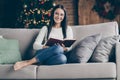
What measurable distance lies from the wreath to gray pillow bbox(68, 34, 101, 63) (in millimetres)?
3079

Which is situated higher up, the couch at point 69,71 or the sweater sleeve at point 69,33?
the sweater sleeve at point 69,33

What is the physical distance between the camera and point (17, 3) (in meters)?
6.65

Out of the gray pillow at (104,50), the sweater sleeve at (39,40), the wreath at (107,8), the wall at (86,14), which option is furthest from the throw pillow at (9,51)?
the wreath at (107,8)

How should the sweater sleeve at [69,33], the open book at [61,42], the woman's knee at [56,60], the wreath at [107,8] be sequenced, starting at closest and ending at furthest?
the woman's knee at [56,60] → the open book at [61,42] → the sweater sleeve at [69,33] → the wreath at [107,8]

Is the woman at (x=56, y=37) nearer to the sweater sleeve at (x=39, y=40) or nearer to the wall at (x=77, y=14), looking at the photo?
the sweater sleeve at (x=39, y=40)

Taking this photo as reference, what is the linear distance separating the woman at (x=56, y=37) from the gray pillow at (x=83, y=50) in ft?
0.40

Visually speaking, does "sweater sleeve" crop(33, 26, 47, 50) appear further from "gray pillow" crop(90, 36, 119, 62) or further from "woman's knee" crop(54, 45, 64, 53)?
"gray pillow" crop(90, 36, 119, 62)

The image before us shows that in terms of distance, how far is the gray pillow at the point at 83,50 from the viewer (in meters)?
2.99

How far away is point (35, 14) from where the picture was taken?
18.7 feet

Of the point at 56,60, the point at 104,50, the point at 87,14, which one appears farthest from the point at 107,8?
the point at 56,60

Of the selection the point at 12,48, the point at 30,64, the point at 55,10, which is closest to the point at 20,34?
the point at 12,48

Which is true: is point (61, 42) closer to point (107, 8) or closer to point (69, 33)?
point (69, 33)

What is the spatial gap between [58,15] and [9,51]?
0.75 m

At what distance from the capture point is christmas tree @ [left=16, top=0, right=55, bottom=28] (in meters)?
5.68
